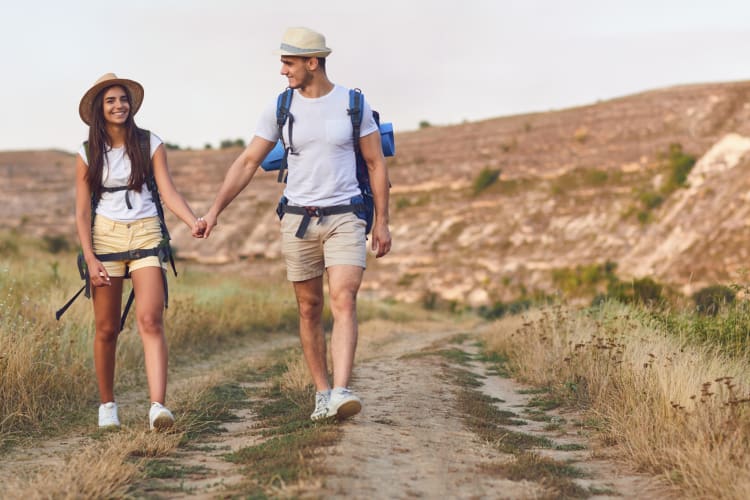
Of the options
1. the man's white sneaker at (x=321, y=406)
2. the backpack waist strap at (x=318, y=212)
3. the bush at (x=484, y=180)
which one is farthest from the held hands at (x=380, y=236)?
the bush at (x=484, y=180)

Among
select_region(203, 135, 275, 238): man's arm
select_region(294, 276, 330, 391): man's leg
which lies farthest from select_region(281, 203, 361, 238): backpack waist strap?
select_region(203, 135, 275, 238): man's arm

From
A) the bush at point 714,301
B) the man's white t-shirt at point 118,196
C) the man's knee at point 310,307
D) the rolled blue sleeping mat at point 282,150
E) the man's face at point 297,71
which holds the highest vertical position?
the man's face at point 297,71

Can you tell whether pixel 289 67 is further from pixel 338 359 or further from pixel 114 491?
pixel 114 491

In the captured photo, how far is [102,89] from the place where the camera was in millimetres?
6914

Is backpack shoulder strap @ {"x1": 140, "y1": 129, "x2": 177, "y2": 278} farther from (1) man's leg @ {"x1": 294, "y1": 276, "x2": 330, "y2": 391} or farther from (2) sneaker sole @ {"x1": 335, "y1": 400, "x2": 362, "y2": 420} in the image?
(2) sneaker sole @ {"x1": 335, "y1": 400, "x2": 362, "y2": 420}

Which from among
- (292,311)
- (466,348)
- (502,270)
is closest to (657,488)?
A: (466,348)

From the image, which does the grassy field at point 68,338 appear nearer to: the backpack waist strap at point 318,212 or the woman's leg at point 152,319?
the woman's leg at point 152,319

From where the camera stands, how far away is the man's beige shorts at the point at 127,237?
6.78 m

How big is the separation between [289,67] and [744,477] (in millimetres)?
3978

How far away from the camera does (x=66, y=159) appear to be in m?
77.5

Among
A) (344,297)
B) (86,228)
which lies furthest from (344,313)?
(86,228)

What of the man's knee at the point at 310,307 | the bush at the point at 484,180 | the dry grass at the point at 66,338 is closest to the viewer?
the man's knee at the point at 310,307

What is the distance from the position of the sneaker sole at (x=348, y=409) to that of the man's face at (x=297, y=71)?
2.29 m

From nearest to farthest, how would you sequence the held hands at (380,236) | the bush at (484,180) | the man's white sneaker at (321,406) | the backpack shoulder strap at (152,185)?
the man's white sneaker at (321,406) < the held hands at (380,236) < the backpack shoulder strap at (152,185) < the bush at (484,180)
